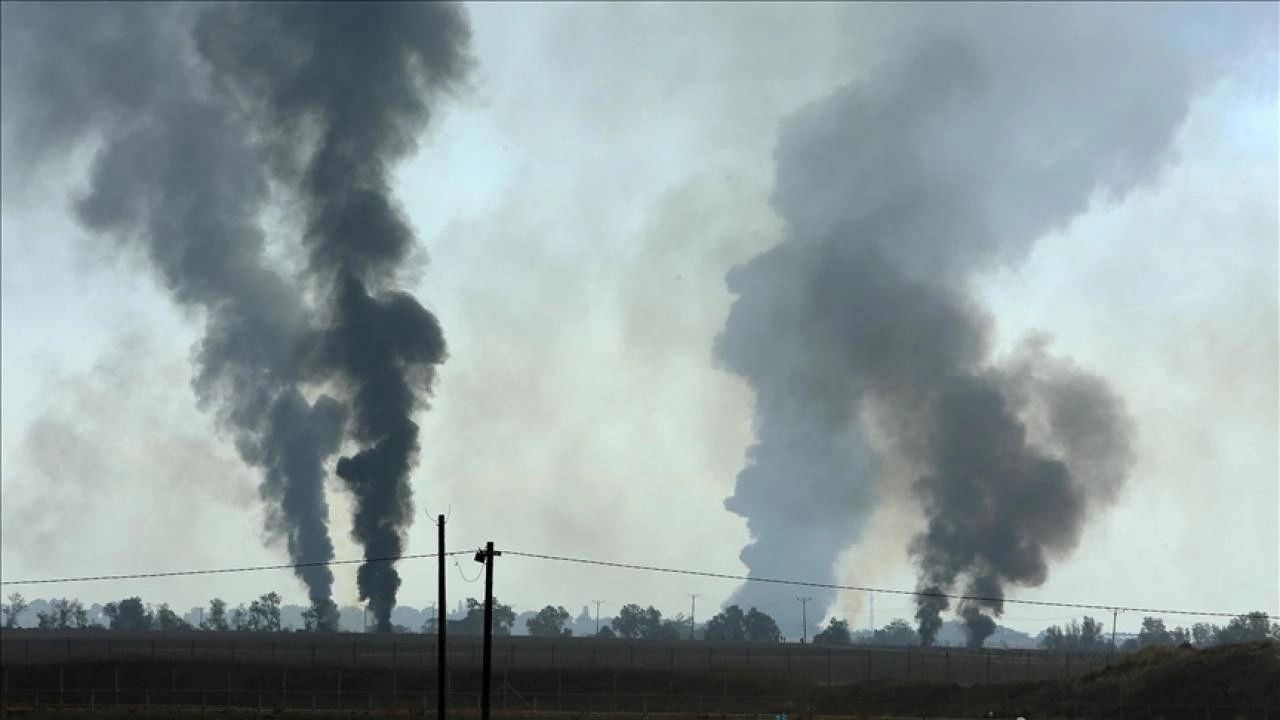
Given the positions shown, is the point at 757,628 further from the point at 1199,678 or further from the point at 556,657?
the point at 1199,678

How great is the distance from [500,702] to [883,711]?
826 inches

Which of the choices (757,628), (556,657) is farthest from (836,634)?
(556,657)

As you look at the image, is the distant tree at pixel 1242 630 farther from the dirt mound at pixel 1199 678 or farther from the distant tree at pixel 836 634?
the dirt mound at pixel 1199 678

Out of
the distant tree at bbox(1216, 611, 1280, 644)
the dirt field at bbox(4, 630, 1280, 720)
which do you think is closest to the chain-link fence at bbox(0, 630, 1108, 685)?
the dirt field at bbox(4, 630, 1280, 720)

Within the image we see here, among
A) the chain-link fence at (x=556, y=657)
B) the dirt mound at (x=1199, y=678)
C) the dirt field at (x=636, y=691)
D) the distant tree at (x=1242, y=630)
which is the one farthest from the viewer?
the distant tree at (x=1242, y=630)

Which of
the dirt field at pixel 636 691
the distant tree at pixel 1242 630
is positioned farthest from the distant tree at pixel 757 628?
the dirt field at pixel 636 691

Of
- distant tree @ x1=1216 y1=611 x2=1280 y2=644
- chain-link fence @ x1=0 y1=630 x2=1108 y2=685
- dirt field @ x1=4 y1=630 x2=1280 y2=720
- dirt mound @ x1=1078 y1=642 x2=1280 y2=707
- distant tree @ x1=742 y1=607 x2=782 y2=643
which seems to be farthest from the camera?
distant tree @ x1=742 y1=607 x2=782 y2=643

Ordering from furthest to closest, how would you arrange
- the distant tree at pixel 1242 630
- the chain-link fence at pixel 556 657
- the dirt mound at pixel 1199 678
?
the distant tree at pixel 1242 630 < the chain-link fence at pixel 556 657 < the dirt mound at pixel 1199 678

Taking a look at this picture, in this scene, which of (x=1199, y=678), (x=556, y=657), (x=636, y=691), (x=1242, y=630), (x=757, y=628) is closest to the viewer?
(x=1199, y=678)

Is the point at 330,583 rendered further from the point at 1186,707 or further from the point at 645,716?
the point at 1186,707

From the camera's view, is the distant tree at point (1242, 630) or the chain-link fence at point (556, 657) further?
the distant tree at point (1242, 630)

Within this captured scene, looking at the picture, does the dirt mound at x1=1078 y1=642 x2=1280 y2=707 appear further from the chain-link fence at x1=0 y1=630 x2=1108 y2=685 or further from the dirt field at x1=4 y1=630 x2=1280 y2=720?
the chain-link fence at x1=0 y1=630 x2=1108 y2=685

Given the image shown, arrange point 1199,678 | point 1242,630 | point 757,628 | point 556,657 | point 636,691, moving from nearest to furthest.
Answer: point 1199,678 → point 636,691 → point 556,657 → point 1242,630 → point 757,628

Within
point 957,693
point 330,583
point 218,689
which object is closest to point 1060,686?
point 957,693
